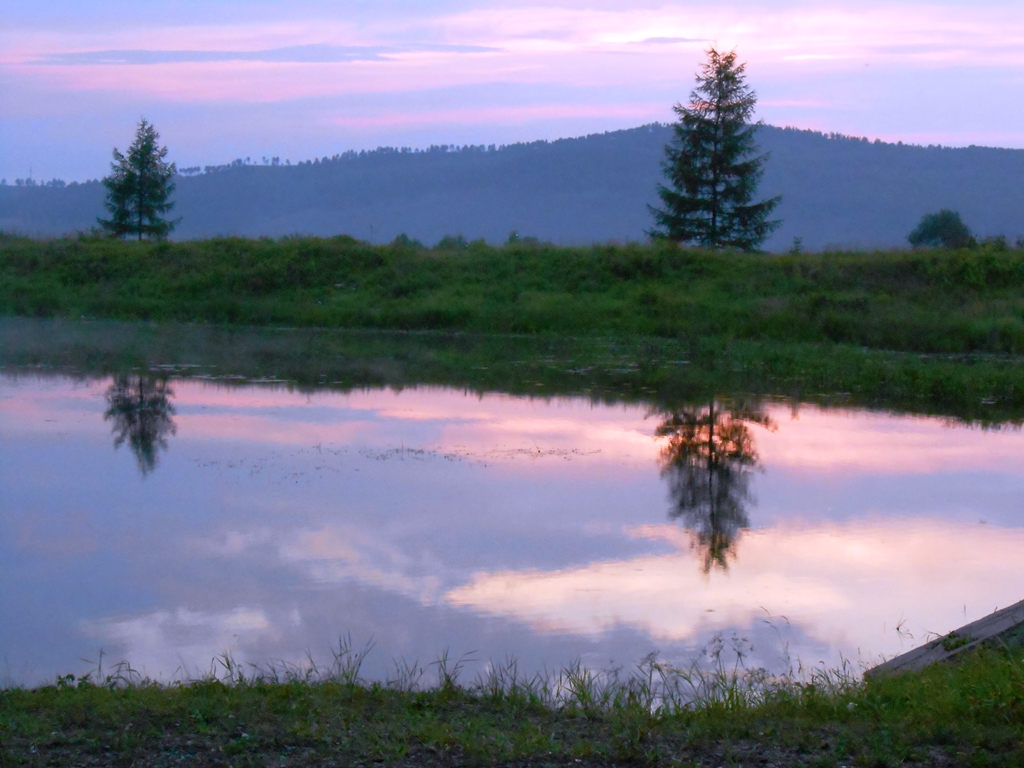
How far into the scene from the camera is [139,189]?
4562 centimetres

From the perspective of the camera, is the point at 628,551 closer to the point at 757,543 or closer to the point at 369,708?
the point at 757,543

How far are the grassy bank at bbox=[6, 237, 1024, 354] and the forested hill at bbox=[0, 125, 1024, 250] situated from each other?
249 ft

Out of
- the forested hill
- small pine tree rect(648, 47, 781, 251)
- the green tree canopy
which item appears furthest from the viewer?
the forested hill

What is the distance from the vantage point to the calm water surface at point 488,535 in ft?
22.8

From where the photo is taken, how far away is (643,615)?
24.1 feet

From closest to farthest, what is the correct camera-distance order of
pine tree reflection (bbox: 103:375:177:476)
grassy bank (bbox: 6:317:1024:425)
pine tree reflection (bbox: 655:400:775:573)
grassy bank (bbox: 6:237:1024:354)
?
pine tree reflection (bbox: 655:400:775:573)
pine tree reflection (bbox: 103:375:177:476)
grassy bank (bbox: 6:317:1024:425)
grassy bank (bbox: 6:237:1024:354)

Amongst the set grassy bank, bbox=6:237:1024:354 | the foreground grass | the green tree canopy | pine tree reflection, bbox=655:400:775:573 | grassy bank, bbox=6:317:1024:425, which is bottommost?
the foreground grass

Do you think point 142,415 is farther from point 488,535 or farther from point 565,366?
point 565,366

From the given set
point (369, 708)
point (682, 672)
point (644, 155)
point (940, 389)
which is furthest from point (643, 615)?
point (644, 155)

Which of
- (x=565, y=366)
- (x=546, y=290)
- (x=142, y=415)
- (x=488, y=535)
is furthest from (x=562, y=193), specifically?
(x=488, y=535)

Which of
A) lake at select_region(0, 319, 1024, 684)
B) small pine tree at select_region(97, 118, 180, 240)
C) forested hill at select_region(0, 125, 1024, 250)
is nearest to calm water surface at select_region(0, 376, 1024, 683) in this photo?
lake at select_region(0, 319, 1024, 684)

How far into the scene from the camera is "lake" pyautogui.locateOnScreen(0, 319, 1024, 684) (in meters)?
6.92

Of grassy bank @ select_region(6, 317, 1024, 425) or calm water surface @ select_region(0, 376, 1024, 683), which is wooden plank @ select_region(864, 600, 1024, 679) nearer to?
calm water surface @ select_region(0, 376, 1024, 683)

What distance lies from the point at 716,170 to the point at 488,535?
3171cm
